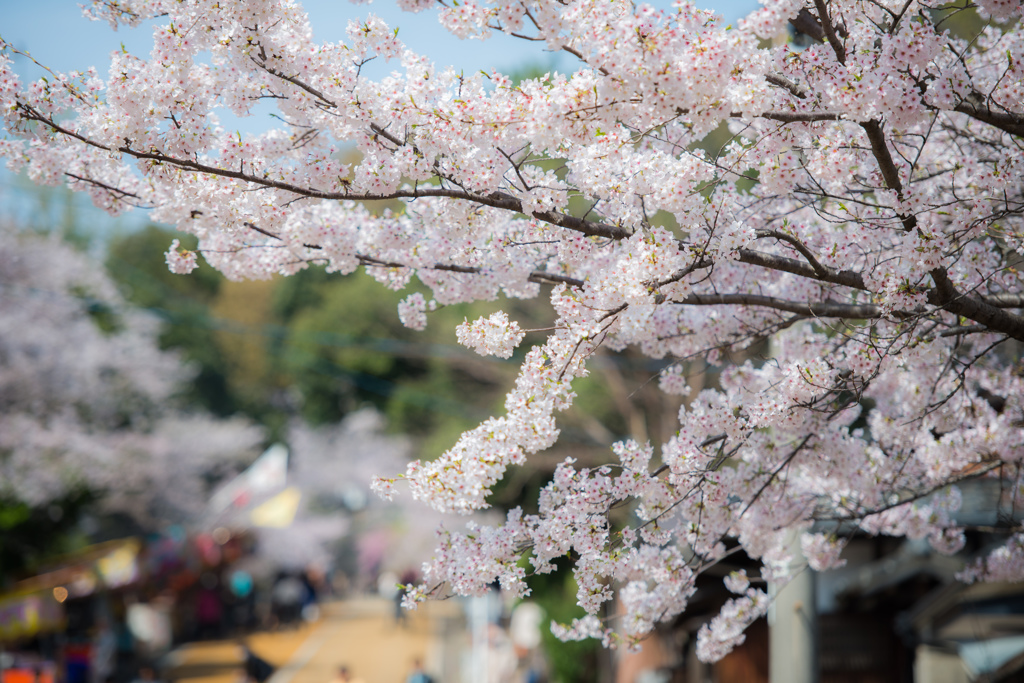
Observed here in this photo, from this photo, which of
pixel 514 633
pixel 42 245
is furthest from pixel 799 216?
pixel 42 245

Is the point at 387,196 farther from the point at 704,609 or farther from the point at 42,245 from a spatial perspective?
the point at 42,245

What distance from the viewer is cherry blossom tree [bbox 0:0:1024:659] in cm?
289

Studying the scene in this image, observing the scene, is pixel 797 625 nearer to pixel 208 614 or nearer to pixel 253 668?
pixel 253 668

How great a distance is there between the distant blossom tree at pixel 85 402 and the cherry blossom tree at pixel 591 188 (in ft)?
31.9

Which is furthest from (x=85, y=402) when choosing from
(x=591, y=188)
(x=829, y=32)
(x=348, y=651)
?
(x=829, y=32)

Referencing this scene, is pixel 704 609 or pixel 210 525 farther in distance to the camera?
pixel 210 525

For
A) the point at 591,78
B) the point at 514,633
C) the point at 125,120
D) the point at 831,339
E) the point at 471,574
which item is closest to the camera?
the point at 591,78

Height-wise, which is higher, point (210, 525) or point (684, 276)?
point (210, 525)

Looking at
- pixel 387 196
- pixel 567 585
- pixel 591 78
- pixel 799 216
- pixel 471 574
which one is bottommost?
pixel 471 574

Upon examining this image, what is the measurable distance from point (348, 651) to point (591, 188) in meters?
17.1

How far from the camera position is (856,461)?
13.7ft

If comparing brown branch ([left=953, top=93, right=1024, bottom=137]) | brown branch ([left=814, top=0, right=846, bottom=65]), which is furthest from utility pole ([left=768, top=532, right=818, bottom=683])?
brown branch ([left=814, top=0, right=846, bottom=65])

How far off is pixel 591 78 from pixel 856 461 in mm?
2498

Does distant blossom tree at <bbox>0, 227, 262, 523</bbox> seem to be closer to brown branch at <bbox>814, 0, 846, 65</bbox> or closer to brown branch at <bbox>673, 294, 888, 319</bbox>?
brown branch at <bbox>673, 294, 888, 319</bbox>
